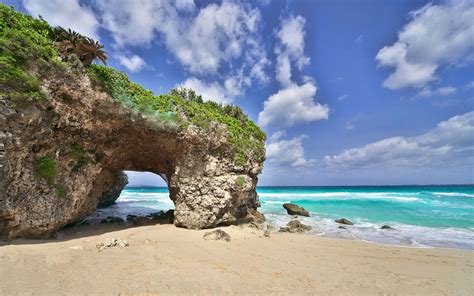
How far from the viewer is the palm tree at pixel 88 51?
940cm

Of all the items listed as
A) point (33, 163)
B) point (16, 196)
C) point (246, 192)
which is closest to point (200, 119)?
point (246, 192)

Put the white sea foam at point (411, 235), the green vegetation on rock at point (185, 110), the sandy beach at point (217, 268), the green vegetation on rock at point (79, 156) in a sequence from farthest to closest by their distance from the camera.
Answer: the white sea foam at point (411, 235) → the green vegetation on rock at point (185, 110) → the green vegetation on rock at point (79, 156) → the sandy beach at point (217, 268)

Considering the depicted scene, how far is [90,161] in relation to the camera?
10.4 meters

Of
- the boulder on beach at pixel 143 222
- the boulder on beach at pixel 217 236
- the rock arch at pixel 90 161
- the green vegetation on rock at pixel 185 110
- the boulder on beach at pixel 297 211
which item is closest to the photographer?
the rock arch at pixel 90 161

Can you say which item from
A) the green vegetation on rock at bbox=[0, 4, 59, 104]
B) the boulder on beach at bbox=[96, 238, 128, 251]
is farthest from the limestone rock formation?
the boulder on beach at bbox=[96, 238, 128, 251]

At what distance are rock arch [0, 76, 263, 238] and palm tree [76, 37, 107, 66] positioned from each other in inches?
43.8

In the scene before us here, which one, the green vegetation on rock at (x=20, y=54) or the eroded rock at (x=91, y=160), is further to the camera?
the eroded rock at (x=91, y=160)

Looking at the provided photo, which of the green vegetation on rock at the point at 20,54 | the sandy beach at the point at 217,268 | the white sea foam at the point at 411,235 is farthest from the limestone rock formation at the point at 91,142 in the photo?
the white sea foam at the point at 411,235

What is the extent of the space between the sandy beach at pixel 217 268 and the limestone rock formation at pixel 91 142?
1.60 m

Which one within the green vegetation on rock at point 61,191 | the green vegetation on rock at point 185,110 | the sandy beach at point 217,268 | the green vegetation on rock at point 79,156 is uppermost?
the green vegetation on rock at point 185,110

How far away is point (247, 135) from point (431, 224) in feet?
51.5

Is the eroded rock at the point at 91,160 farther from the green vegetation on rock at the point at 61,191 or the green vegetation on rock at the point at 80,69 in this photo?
the green vegetation on rock at the point at 80,69

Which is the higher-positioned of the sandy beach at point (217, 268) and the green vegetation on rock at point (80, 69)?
the green vegetation on rock at point (80, 69)

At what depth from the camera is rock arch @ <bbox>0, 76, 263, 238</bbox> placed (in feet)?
24.7
